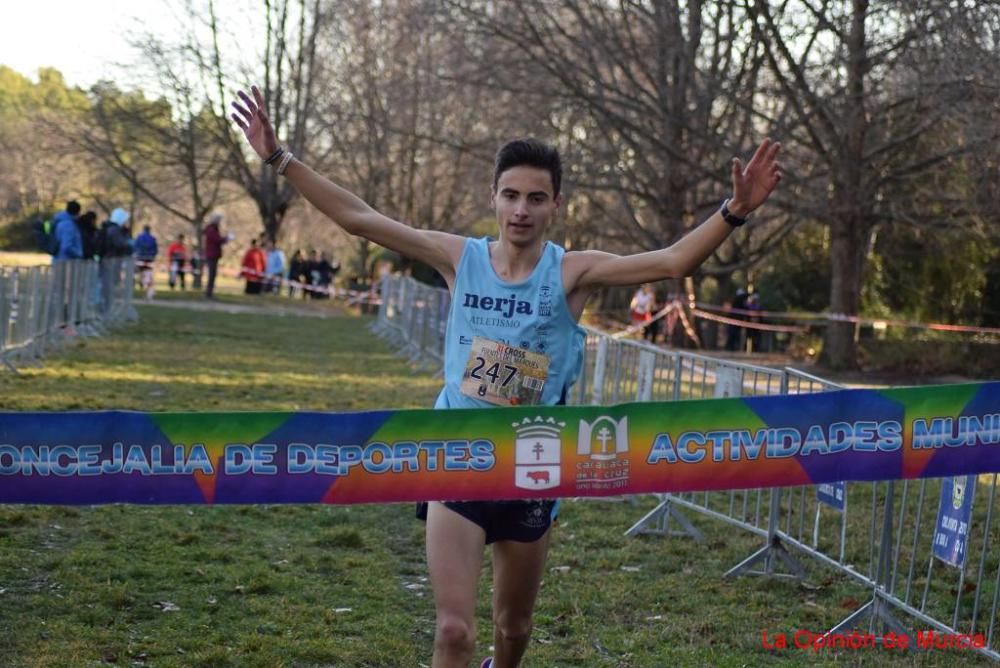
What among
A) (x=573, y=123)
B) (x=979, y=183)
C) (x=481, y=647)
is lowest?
(x=481, y=647)

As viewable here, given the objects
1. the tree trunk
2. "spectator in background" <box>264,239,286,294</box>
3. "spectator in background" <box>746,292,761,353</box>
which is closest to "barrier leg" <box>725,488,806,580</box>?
the tree trunk

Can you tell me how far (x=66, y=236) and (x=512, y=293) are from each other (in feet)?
57.1

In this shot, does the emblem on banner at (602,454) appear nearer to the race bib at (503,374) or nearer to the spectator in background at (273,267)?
the race bib at (503,374)

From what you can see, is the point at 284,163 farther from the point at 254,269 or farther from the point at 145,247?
the point at 254,269

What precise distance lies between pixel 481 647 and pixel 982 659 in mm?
2301

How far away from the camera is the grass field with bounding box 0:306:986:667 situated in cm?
610

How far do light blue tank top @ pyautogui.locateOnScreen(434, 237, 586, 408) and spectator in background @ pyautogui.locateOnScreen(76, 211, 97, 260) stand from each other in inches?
704

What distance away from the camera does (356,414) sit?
4379 millimetres

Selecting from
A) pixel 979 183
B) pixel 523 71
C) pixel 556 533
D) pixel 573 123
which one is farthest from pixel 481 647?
pixel 573 123

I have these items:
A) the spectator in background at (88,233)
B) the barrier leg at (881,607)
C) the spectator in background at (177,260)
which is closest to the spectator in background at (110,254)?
the spectator in background at (88,233)

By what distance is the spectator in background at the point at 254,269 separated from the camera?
42.7m

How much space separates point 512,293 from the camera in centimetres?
459

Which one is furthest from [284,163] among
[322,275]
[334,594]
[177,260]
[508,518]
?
[322,275]

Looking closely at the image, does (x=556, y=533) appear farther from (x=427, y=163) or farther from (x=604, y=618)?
(x=427, y=163)
